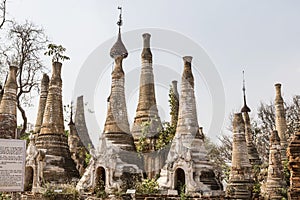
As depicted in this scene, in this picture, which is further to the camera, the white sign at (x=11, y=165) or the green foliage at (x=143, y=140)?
the green foliage at (x=143, y=140)

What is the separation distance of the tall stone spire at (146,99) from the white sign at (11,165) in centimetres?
1008

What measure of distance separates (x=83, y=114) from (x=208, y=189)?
38.2 ft

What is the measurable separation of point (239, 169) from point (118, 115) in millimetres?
5874

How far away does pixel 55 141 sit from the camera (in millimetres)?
17672

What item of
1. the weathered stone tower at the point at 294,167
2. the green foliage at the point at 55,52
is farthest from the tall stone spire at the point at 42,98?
the weathered stone tower at the point at 294,167

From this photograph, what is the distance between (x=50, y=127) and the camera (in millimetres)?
17953

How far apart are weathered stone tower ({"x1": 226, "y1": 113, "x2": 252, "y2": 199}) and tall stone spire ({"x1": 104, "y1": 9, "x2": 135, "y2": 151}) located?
460 centimetres

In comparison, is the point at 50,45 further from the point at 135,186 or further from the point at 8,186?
the point at 8,186

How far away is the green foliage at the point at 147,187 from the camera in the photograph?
1330 centimetres

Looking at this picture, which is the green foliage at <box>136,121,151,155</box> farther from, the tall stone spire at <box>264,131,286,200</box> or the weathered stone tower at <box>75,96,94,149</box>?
the weathered stone tower at <box>75,96,94,149</box>

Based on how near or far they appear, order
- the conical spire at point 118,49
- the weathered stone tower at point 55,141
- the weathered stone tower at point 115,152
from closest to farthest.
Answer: the weathered stone tower at point 115,152
the weathered stone tower at point 55,141
the conical spire at point 118,49

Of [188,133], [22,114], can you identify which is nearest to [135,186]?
[188,133]

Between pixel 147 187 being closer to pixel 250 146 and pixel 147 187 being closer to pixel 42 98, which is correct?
pixel 250 146

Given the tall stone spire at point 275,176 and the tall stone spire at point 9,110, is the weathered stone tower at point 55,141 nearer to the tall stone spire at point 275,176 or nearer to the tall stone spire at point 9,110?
the tall stone spire at point 9,110
